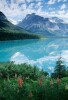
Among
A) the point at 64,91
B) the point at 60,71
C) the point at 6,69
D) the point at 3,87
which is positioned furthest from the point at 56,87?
the point at 60,71

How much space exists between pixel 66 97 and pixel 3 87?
2.17 metres

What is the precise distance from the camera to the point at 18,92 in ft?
28.9

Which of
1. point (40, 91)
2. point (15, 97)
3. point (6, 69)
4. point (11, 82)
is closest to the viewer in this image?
point (15, 97)

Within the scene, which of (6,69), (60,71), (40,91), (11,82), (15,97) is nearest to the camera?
(15,97)

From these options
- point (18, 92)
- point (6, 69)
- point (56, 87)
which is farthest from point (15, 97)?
point (6, 69)

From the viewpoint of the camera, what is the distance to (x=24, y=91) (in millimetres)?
8984

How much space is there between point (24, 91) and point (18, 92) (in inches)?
9.8

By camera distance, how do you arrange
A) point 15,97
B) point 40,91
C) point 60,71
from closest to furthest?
1. point 15,97
2. point 40,91
3. point 60,71

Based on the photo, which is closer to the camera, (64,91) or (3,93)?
(3,93)

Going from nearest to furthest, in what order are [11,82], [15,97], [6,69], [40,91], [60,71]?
1. [15,97]
2. [40,91]
3. [11,82]
4. [6,69]
5. [60,71]

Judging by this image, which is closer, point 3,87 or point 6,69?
point 3,87

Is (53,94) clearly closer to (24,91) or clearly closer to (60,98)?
(60,98)

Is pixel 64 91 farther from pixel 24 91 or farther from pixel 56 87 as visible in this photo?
pixel 24 91

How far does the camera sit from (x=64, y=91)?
9367 millimetres
